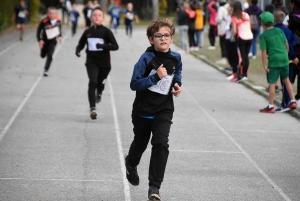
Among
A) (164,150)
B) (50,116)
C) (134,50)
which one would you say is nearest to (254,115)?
(50,116)

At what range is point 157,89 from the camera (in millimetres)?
7734

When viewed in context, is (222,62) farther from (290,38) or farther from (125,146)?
(125,146)

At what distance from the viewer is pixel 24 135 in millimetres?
12047

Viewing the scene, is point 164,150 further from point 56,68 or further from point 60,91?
point 56,68

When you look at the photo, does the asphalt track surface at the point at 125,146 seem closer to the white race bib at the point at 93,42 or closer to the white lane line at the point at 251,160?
the white lane line at the point at 251,160

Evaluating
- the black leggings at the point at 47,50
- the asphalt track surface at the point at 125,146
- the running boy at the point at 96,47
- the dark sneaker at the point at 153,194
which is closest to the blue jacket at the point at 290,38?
the asphalt track surface at the point at 125,146

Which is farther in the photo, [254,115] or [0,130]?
[254,115]

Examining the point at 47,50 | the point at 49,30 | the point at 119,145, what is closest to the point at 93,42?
the point at 119,145

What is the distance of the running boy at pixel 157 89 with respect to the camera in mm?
7605

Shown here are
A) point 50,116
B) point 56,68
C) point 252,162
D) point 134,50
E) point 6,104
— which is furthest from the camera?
point 134,50

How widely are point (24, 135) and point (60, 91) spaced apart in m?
6.13

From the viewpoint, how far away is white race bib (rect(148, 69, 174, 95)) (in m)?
7.69

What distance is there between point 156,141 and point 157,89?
478mm

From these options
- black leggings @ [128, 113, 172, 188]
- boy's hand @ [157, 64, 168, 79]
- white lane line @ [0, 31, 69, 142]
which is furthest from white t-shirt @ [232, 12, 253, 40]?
boy's hand @ [157, 64, 168, 79]
